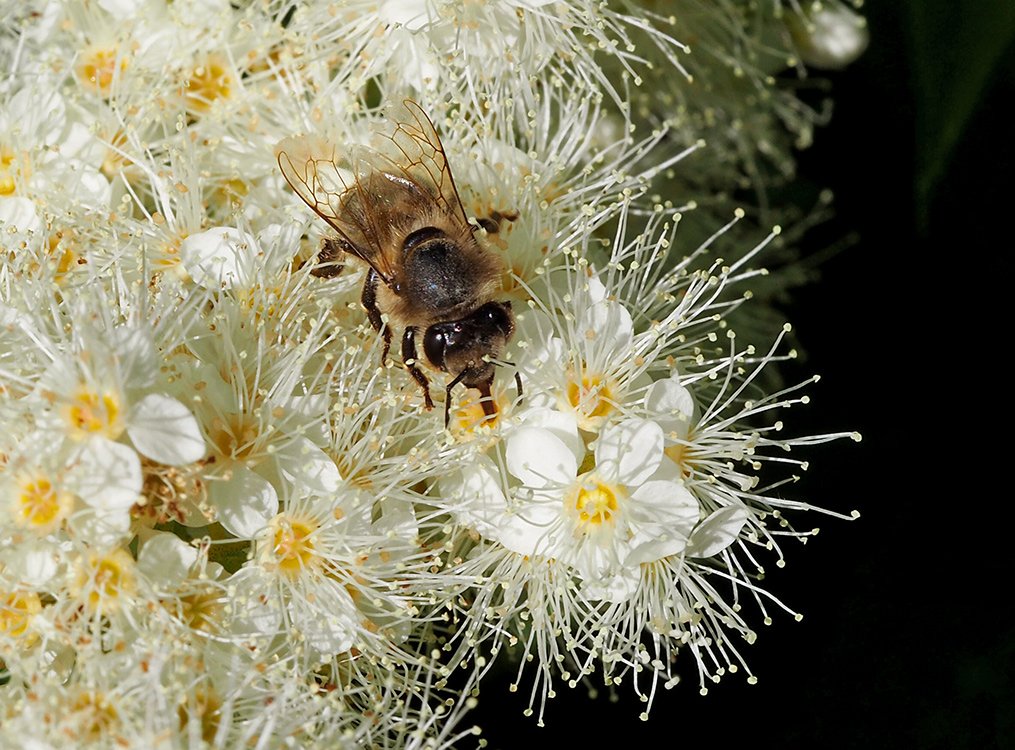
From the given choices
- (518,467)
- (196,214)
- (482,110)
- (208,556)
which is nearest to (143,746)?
(208,556)

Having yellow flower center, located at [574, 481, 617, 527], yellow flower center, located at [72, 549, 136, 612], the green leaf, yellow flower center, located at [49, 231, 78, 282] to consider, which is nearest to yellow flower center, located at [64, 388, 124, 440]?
yellow flower center, located at [72, 549, 136, 612]

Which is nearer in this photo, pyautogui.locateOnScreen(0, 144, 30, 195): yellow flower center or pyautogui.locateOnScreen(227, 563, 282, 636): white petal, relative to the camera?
pyautogui.locateOnScreen(227, 563, 282, 636): white petal

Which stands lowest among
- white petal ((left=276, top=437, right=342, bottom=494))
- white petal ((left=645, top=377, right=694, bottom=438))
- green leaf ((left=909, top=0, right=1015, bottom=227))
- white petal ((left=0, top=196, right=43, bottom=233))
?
white petal ((left=276, top=437, right=342, bottom=494))

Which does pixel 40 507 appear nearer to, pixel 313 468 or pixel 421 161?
pixel 313 468

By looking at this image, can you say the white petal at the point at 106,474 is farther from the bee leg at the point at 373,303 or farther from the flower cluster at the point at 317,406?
the bee leg at the point at 373,303

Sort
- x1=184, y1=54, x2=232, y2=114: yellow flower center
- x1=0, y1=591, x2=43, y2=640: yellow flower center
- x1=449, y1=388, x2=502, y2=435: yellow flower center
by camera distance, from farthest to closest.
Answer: x1=184, y1=54, x2=232, y2=114: yellow flower center, x1=449, y1=388, x2=502, y2=435: yellow flower center, x1=0, y1=591, x2=43, y2=640: yellow flower center

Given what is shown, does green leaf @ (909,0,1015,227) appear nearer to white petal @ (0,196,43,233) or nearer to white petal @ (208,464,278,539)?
white petal @ (208,464,278,539)

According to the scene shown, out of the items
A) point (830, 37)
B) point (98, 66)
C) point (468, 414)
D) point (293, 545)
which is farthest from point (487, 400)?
point (830, 37)
